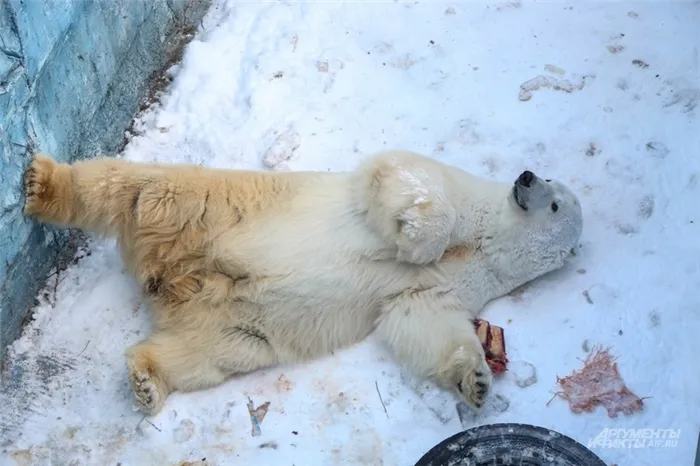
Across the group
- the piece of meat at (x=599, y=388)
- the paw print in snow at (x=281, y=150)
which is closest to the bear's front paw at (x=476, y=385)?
the piece of meat at (x=599, y=388)

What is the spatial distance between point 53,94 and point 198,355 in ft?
4.93

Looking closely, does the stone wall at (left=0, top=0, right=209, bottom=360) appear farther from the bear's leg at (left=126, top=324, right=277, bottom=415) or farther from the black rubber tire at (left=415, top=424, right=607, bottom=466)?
the black rubber tire at (left=415, top=424, right=607, bottom=466)

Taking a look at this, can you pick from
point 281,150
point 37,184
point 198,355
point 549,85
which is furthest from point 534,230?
point 37,184

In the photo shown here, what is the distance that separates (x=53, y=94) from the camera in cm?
414

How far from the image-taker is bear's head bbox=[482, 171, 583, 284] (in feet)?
13.7

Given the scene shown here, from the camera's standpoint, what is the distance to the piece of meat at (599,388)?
3928 millimetres

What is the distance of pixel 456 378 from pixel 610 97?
7.67 feet

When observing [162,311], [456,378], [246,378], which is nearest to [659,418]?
[456,378]

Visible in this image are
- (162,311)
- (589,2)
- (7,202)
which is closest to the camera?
(7,202)

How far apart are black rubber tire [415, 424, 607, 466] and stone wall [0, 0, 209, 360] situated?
7.18 feet

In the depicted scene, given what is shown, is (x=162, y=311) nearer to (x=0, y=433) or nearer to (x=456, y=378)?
(x=0, y=433)

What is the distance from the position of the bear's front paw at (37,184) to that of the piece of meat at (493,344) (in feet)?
7.42

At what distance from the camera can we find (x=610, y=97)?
207 inches

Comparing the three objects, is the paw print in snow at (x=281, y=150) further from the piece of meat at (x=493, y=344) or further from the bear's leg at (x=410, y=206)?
the piece of meat at (x=493, y=344)
